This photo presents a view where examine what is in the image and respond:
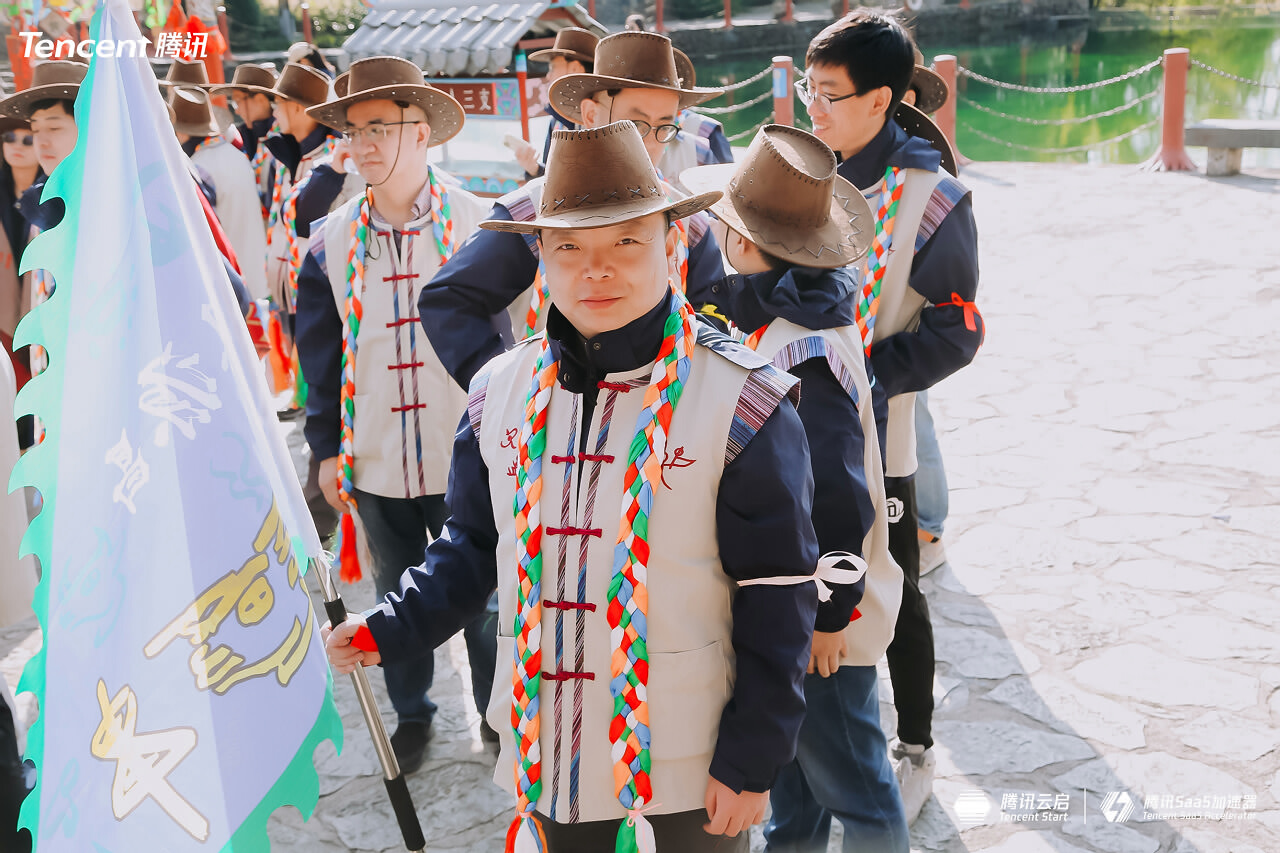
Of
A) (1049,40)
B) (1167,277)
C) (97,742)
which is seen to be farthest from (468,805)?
(1049,40)

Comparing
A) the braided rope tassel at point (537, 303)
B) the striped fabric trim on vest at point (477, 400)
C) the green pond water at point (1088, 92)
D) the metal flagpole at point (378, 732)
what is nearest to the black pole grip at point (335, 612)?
the metal flagpole at point (378, 732)

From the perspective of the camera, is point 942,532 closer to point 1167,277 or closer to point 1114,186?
point 1167,277

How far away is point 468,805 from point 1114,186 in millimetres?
10265

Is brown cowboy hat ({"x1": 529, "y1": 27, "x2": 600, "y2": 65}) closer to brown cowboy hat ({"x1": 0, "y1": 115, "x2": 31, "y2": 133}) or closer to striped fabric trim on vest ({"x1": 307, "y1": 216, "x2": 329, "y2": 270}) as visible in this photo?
brown cowboy hat ({"x1": 0, "y1": 115, "x2": 31, "y2": 133})

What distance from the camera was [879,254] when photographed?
134 inches

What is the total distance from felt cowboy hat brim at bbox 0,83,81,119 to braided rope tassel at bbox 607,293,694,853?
358 cm

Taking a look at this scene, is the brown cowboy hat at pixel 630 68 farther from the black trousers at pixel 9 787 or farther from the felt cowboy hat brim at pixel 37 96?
the black trousers at pixel 9 787

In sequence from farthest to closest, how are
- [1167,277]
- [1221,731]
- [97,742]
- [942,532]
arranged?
[1167,277] → [942,532] → [1221,731] → [97,742]

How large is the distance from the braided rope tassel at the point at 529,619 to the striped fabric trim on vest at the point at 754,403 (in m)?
0.34

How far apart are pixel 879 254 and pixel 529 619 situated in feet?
5.91

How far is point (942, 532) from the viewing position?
16.4 feet

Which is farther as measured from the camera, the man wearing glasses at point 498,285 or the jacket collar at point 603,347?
the man wearing glasses at point 498,285

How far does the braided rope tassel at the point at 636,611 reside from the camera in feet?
6.58

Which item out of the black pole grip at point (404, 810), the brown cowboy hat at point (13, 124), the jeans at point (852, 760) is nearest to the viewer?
the black pole grip at point (404, 810)
